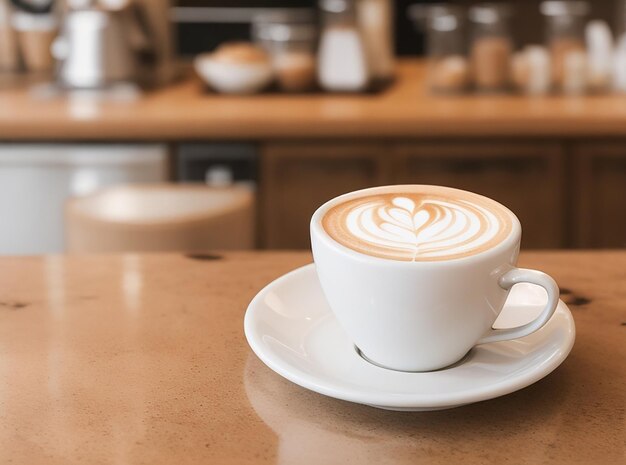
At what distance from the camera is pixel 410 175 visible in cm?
223

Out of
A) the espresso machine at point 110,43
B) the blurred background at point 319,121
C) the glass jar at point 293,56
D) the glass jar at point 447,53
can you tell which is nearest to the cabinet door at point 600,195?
the blurred background at point 319,121

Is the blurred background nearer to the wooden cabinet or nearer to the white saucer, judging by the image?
the wooden cabinet

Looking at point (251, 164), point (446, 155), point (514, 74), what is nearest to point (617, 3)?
point (514, 74)

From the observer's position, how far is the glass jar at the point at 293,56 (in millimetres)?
2420

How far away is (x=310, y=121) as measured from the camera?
84.4 inches

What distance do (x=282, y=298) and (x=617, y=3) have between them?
112 inches

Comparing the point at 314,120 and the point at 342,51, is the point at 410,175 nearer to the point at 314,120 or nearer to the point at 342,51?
the point at 314,120

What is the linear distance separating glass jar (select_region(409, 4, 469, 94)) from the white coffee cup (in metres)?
1.74

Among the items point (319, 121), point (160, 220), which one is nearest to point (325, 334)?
point (160, 220)

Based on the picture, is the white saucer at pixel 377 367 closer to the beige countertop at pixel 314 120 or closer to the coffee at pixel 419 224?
the coffee at pixel 419 224

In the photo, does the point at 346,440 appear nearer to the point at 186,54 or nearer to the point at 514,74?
the point at 514,74

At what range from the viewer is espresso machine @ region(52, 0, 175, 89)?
94.0 inches

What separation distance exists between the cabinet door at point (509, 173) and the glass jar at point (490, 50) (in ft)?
0.82

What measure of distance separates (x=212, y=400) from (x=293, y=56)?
1872 millimetres
